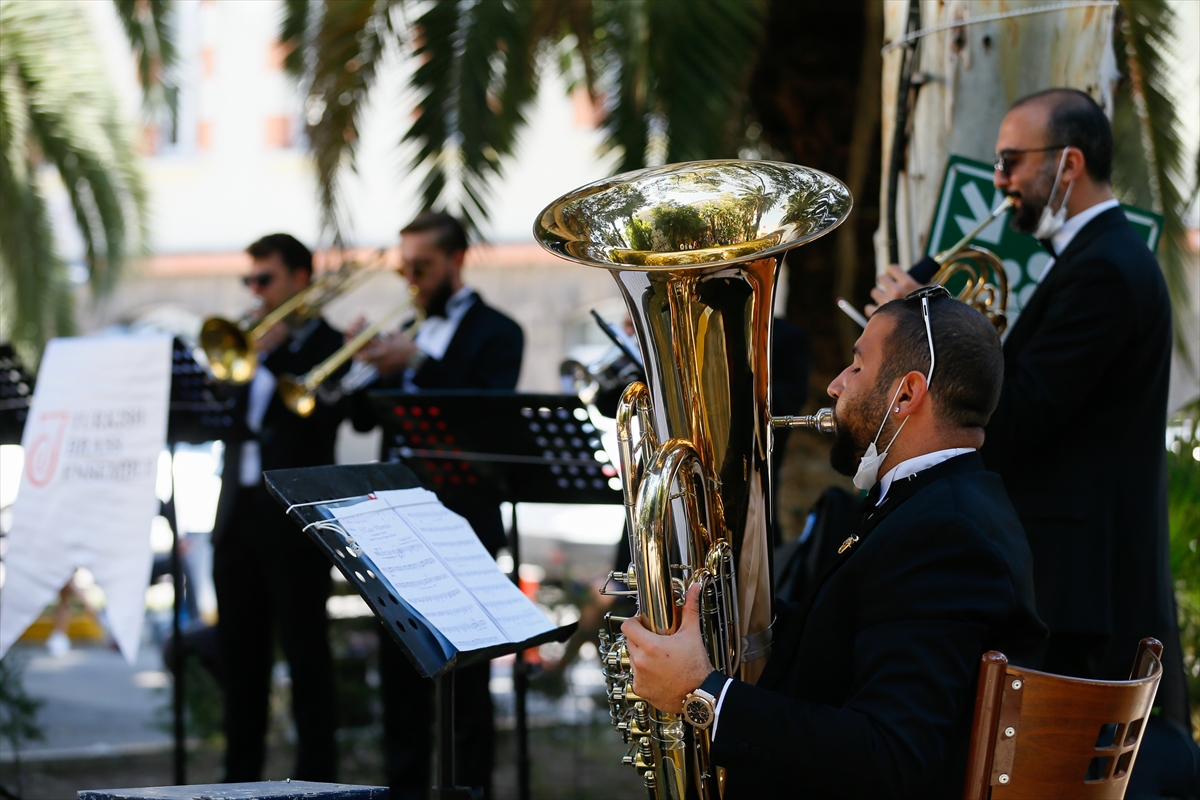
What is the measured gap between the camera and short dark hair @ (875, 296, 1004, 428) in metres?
2.12

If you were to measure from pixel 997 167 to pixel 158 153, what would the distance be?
17.1 m

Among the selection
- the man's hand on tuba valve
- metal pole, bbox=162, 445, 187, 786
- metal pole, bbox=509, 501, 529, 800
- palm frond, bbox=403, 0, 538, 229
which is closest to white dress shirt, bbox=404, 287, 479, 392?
metal pole, bbox=509, 501, 529, 800

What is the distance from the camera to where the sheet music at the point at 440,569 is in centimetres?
242

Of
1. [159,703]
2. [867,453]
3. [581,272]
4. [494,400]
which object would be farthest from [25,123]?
[581,272]

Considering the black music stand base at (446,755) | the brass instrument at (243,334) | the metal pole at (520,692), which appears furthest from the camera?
the brass instrument at (243,334)

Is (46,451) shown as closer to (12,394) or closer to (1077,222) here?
(12,394)

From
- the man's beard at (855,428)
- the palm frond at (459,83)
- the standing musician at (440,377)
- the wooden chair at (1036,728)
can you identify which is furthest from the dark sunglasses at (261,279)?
the wooden chair at (1036,728)

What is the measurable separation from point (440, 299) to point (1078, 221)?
8.09 ft

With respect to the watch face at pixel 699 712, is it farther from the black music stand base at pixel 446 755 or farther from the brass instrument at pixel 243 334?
the brass instrument at pixel 243 334

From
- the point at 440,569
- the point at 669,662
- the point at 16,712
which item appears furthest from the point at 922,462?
the point at 16,712

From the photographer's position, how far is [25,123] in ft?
25.3

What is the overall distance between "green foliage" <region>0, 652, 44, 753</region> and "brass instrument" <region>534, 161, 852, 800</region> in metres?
4.05

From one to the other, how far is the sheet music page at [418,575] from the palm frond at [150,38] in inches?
213

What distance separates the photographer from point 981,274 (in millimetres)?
3307
